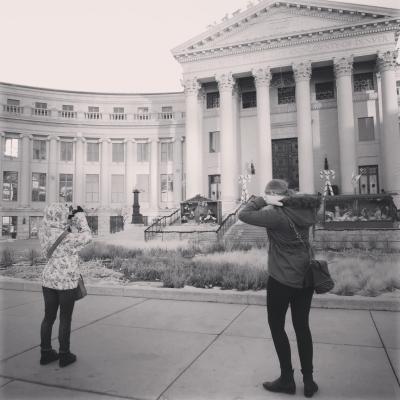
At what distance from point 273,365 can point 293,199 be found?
190 cm

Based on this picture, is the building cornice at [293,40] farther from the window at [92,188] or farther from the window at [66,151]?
the window at [92,188]

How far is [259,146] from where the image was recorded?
3347cm

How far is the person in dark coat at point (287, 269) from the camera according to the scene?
3574 mm

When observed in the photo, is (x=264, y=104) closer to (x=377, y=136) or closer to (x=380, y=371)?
(x=377, y=136)

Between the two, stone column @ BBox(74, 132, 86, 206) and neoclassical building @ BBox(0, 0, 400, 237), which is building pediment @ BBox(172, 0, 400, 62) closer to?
neoclassical building @ BBox(0, 0, 400, 237)

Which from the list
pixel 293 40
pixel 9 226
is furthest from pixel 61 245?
pixel 9 226

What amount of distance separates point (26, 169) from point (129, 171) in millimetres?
11223

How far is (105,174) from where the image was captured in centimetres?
4466

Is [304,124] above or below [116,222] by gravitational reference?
above

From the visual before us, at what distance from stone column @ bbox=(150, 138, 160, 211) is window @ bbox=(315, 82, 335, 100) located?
61.2 ft

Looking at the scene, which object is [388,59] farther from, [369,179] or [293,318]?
[293,318]

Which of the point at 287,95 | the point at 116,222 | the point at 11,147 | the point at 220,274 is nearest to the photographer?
the point at 220,274

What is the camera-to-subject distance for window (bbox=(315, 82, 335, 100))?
114 ft

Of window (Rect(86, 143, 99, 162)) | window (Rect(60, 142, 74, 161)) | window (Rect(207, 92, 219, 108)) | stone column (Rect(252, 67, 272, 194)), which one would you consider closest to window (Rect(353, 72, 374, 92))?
stone column (Rect(252, 67, 272, 194))
